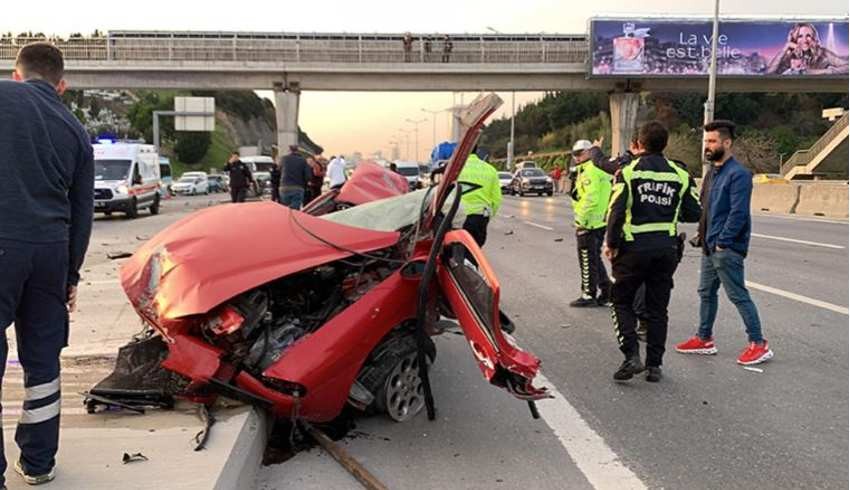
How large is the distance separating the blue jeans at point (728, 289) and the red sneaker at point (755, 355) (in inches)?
2.1

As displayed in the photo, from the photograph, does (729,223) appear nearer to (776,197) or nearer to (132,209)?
(132,209)

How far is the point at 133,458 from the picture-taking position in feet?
11.0

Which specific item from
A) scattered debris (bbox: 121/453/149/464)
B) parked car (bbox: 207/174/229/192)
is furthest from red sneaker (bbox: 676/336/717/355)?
parked car (bbox: 207/174/229/192)

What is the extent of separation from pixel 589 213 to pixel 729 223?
2.23 m

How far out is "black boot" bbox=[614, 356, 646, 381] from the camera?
5.35 meters

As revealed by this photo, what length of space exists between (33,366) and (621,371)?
3898 mm

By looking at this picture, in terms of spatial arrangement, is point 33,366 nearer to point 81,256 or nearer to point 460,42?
point 81,256

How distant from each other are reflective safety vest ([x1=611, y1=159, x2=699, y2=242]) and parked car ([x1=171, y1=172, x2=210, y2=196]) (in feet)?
141

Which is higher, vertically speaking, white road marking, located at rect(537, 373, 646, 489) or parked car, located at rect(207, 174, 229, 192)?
white road marking, located at rect(537, 373, 646, 489)

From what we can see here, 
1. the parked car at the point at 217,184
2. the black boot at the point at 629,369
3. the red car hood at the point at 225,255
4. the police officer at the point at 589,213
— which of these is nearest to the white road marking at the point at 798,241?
the police officer at the point at 589,213

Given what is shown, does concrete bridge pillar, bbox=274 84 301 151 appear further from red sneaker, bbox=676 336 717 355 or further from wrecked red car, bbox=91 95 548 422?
wrecked red car, bbox=91 95 548 422

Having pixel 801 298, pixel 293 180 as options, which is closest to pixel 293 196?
pixel 293 180

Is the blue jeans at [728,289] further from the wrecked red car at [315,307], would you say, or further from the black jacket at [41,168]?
the black jacket at [41,168]

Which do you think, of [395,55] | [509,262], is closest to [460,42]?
[395,55]
